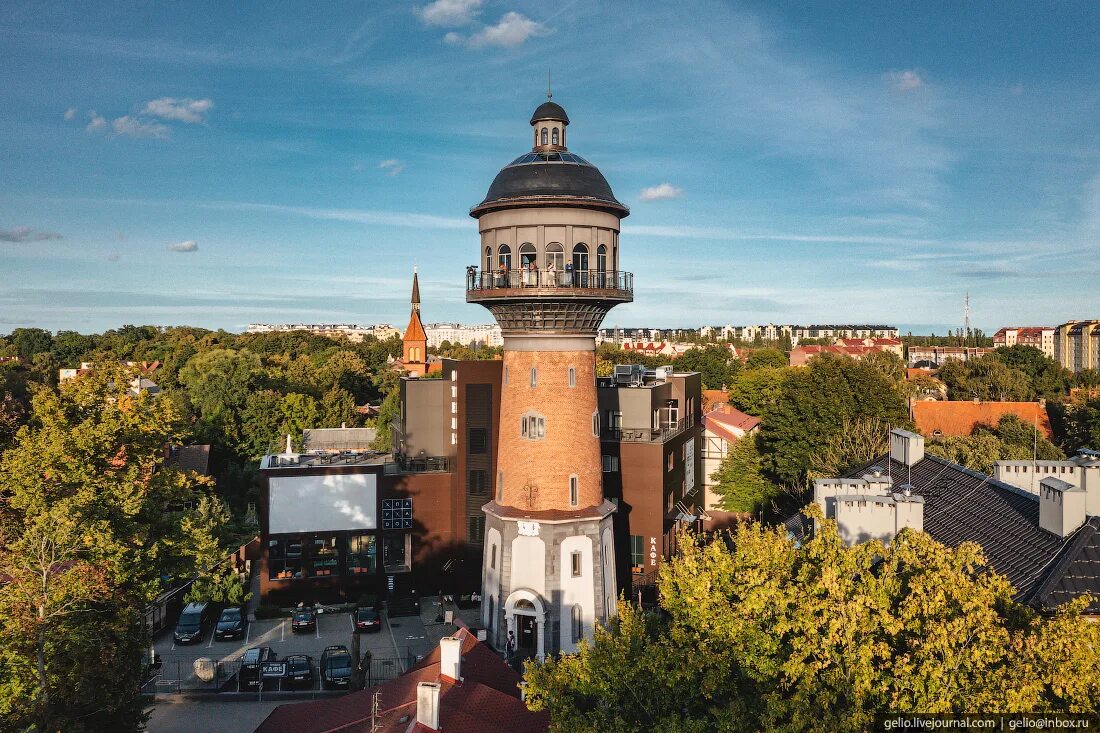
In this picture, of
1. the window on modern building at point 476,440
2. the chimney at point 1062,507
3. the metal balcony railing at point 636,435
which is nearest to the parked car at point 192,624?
the window on modern building at point 476,440

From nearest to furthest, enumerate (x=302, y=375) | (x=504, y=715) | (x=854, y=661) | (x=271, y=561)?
1. (x=854, y=661)
2. (x=504, y=715)
3. (x=271, y=561)
4. (x=302, y=375)

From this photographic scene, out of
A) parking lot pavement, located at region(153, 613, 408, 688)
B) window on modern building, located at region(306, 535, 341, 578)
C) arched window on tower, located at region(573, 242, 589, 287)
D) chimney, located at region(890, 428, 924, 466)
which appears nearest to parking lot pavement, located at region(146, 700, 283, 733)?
parking lot pavement, located at region(153, 613, 408, 688)

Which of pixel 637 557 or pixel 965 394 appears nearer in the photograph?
pixel 637 557

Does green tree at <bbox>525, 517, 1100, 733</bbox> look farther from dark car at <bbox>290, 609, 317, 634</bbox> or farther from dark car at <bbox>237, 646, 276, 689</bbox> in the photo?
dark car at <bbox>290, 609, 317, 634</bbox>

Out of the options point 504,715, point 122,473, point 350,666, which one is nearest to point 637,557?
point 350,666

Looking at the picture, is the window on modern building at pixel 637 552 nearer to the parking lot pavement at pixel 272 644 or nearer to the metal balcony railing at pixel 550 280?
the parking lot pavement at pixel 272 644

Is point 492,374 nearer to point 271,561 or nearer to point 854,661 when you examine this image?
point 271,561

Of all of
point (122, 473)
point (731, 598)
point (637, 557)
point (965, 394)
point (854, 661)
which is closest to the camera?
point (854, 661)
